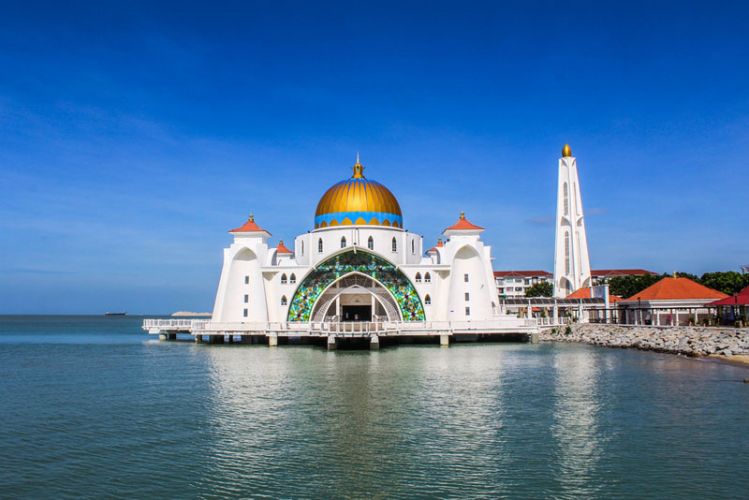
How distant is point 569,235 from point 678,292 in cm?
2141

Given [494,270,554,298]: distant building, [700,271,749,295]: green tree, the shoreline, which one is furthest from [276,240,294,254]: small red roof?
[494,270,554,298]: distant building

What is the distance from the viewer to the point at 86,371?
2830cm

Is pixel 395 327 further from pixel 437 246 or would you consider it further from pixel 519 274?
pixel 519 274

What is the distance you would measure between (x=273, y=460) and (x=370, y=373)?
12.8 meters

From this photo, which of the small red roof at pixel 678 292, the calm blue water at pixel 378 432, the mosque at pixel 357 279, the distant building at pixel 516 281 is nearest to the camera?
the calm blue water at pixel 378 432

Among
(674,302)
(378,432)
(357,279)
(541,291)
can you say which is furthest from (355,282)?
(541,291)

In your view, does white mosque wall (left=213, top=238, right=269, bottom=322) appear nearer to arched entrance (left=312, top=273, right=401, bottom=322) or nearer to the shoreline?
arched entrance (left=312, top=273, right=401, bottom=322)

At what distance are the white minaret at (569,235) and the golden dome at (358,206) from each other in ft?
91.2

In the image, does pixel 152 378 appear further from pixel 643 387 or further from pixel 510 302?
pixel 510 302

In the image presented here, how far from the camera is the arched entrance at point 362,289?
42.9 meters

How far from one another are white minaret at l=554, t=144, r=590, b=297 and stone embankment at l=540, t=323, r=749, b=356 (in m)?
19.2

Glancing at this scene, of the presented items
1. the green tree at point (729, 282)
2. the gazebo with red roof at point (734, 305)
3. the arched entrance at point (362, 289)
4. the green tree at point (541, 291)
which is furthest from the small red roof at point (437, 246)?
the green tree at point (541, 291)

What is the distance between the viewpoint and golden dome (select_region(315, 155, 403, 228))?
45031 mm

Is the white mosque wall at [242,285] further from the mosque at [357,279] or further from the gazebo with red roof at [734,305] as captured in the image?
the gazebo with red roof at [734,305]
